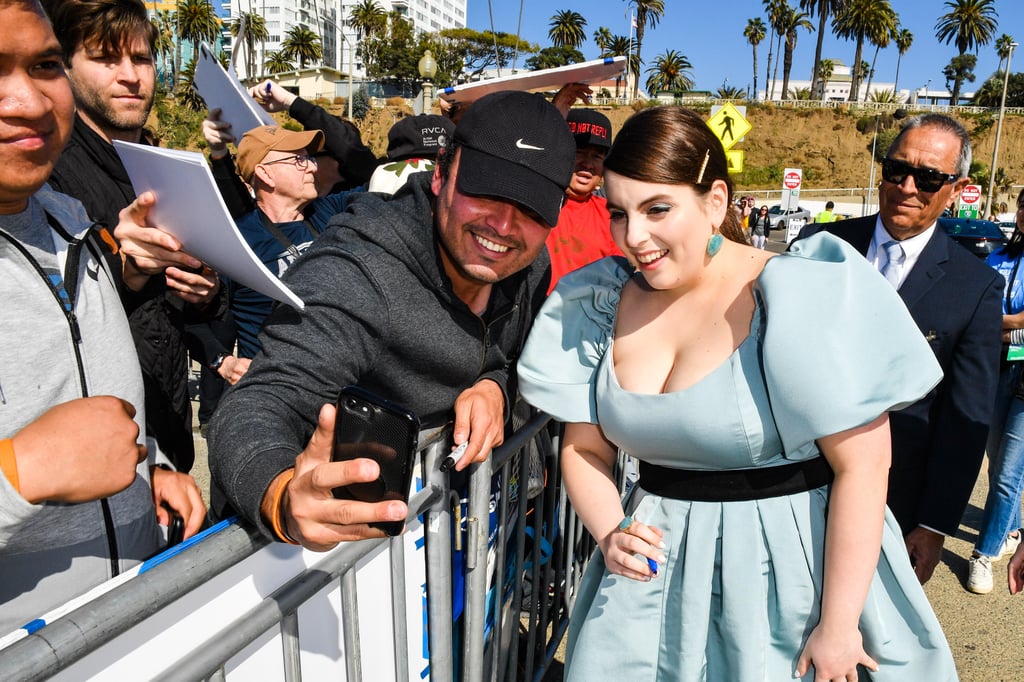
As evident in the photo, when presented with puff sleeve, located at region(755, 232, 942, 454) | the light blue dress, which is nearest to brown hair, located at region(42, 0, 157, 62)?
the light blue dress

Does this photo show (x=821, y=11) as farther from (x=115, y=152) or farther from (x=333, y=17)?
(x=115, y=152)

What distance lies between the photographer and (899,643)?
5.53 ft

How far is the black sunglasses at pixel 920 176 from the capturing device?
8.95 ft

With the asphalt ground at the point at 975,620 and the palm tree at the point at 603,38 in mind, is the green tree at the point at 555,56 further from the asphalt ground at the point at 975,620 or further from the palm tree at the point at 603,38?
the asphalt ground at the point at 975,620

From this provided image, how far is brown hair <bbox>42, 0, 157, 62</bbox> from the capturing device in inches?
97.2

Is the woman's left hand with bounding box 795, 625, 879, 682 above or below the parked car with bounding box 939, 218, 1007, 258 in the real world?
below

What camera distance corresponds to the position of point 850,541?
1.60 metres

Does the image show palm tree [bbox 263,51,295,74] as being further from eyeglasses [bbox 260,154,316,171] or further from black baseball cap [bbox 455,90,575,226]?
black baseball cap [bbox 455,90,575,226]

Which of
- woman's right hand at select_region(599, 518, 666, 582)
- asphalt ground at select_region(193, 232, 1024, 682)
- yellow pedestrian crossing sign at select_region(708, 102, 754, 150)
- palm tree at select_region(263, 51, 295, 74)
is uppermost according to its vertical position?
palm tree at select_region(263, 51, 295, 74)

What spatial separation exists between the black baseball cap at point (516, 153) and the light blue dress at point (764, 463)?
0.45m

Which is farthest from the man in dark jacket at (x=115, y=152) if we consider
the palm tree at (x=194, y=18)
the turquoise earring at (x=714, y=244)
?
the palm tree at (x=194, y=18)

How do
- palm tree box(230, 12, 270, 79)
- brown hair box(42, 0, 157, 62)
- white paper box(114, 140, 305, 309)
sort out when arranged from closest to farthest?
white paper box(114, 140, 305, 309) < brown hair box(42, 0, 157, 62) < palm tree box(230, 12, 270, 79)

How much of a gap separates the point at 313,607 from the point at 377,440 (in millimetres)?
498

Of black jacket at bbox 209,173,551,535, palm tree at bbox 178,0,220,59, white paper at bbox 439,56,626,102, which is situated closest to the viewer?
black jacket at bbox 209,173,551,535
